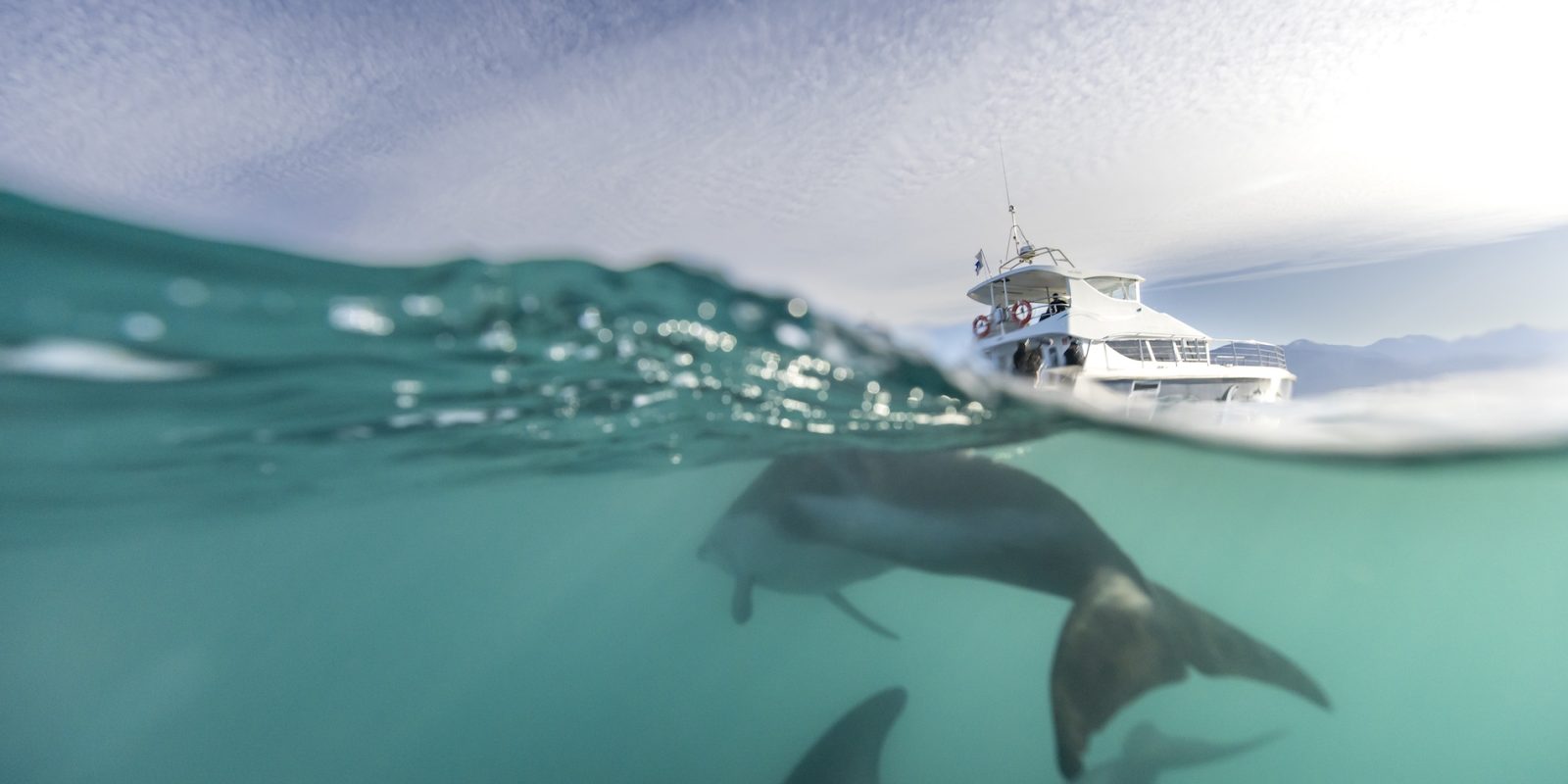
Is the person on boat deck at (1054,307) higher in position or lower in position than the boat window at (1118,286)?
lower

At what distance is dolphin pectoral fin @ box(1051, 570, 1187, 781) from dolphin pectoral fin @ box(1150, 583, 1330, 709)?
0.54 ft

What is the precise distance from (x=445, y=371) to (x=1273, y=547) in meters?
34.5

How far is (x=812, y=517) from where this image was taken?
8.49 metres

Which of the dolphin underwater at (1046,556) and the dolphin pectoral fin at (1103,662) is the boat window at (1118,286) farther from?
the dolphin pectoral fin at (1103,662)

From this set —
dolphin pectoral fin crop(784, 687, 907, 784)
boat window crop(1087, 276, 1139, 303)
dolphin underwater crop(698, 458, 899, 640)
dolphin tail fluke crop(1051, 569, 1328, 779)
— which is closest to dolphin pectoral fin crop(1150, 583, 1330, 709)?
dolphin tail fluke crop(1051, 569, 1328, 779)

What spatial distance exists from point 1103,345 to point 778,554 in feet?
21.0

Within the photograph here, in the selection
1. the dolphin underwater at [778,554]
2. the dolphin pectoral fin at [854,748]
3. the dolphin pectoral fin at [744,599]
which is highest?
the dolphin underwater at [778,554]

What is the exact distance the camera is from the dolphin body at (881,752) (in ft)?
23.3

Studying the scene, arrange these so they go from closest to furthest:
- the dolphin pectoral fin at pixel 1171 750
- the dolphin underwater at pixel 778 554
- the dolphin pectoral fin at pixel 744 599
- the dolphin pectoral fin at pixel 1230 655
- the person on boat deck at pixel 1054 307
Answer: the dolphin pectoral fin at pixel 1230 655 → the dolphin underwater at pixel 778 554 → the dolphin pectoral fin at pixel 1171 750 → the dolphin pectoral fin at pixel 744 599 → the person on boat deck at pixel 1054 307

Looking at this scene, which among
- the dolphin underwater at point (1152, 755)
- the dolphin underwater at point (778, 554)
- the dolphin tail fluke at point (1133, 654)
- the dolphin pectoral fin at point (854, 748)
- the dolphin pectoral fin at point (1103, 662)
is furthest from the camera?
the dolphin underwater at point (778, 554)

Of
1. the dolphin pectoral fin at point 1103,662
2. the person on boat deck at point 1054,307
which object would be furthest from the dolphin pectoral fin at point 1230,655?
the person on boat deck at point 1054,307

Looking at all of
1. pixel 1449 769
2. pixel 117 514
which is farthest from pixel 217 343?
pixel 1449 769

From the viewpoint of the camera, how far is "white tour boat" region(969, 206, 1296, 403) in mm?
10398

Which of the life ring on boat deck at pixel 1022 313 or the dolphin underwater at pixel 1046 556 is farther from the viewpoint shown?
the life ring on boat deck at pixel 1022 313
